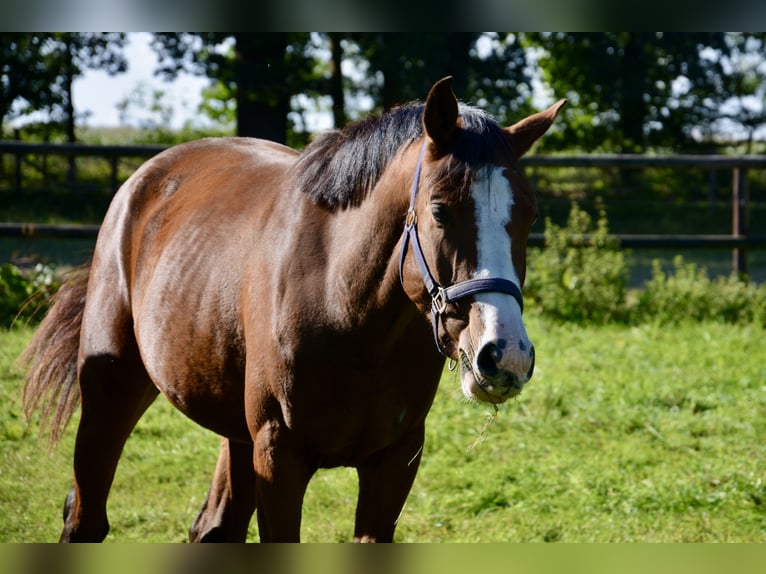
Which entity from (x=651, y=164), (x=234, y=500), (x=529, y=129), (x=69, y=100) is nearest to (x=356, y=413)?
(x=529, y=129)

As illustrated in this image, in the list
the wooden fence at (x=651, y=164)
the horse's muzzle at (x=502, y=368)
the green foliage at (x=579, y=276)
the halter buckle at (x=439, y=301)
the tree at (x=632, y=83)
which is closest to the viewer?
the horse's muzzle at (x=502, y=368)

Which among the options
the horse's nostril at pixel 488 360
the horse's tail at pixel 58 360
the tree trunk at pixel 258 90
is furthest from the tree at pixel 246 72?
the horse's nostril at pixel 488 360

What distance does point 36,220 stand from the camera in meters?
13.9

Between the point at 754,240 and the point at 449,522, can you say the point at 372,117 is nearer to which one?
the point at 449,522

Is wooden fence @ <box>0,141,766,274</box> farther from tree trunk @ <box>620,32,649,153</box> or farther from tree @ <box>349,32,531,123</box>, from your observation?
tree trunk @ <box>620,32,649,153</box>

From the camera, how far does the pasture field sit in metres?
4.10

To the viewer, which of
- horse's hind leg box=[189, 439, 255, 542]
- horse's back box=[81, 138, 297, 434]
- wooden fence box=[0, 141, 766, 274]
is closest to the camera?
horse's back box=[81, 138, 297, 434]

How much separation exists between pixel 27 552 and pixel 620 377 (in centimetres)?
535

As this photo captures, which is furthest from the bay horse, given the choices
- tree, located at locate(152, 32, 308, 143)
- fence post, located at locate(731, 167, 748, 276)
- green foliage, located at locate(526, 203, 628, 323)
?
tree, located at locate(152, 32, 308, 143)

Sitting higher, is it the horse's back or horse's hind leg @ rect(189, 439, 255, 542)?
the horse's back

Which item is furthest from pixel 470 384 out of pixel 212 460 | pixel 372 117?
pixel 212 460

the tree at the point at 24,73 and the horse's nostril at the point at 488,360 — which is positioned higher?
the tree at the point at 24,73

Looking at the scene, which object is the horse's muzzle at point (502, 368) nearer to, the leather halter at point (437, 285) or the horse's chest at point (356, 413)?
the leather halter at point (437, 285)

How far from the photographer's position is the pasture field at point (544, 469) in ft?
13.5
